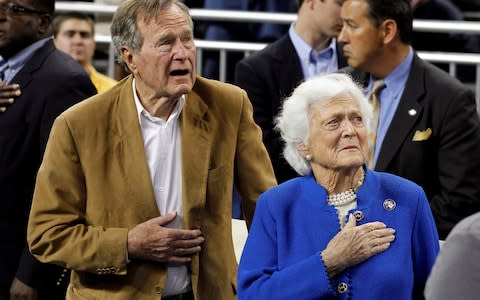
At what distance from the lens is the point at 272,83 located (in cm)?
570

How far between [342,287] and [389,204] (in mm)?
Answer: 290

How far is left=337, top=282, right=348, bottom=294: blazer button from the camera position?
10.9 feet

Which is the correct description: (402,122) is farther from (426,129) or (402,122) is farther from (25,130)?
(25,130)

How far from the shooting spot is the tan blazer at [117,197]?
379cm

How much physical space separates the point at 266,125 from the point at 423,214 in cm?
219

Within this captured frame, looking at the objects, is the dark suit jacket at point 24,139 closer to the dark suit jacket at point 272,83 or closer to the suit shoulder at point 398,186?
the dark suit jacket at point 272,83

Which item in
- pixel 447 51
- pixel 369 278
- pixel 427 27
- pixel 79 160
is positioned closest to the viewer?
pixel 369 278

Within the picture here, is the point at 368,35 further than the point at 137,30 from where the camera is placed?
Yes

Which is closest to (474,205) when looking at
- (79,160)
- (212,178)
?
(212,178)

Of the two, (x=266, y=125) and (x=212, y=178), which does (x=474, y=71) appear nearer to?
(x=266, y=125)

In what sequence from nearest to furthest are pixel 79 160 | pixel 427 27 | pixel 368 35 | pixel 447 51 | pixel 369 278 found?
pixel 369 278, pixel 79 160, pixel 368 35, pixel 427 27, pixel 447 51

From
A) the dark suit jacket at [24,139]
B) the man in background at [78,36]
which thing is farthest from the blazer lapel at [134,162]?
the man in background at [78,36]

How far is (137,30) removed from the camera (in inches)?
152

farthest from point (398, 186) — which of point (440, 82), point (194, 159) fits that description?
point (440, 82)
